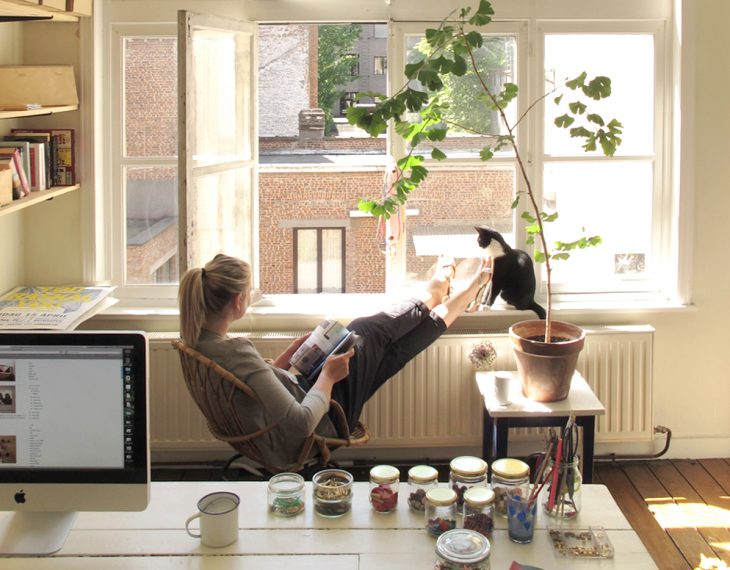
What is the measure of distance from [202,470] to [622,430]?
6.37ft

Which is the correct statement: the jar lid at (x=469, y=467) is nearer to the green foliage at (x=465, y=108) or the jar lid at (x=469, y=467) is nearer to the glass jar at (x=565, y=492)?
the glass jar at (x=565, y=492)

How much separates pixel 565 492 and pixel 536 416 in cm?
142

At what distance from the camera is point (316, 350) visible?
12.0ft

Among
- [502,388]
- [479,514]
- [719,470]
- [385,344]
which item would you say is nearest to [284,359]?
[385,344]

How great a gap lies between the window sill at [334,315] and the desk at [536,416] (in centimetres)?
58

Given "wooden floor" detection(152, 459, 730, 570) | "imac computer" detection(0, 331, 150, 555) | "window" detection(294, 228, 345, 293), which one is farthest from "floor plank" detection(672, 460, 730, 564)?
"imac computer" detection(0, 331, 150, 555)

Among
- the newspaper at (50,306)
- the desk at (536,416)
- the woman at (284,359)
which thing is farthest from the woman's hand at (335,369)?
the newspaper at (50,306)

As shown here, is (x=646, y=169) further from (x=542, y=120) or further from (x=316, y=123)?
(x=316, y=123)

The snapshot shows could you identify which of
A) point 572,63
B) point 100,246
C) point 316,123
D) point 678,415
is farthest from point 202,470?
point 572,63

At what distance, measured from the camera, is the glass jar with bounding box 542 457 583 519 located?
87.0 inches

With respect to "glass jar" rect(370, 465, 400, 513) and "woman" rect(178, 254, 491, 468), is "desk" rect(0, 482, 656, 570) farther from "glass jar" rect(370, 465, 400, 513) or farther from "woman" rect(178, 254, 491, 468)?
"woman" rect(178, 254, 491, 468)

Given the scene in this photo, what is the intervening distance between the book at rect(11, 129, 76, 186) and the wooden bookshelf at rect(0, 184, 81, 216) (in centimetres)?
5

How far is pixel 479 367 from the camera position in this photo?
4117 millimetres

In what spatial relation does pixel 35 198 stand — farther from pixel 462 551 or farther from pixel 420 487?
pixel 462 551
